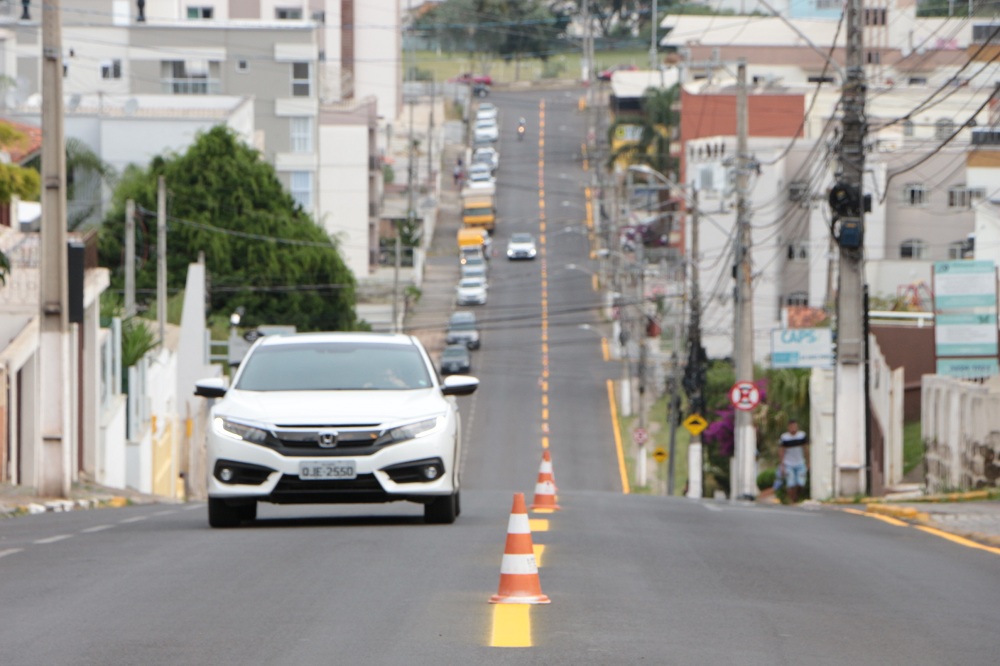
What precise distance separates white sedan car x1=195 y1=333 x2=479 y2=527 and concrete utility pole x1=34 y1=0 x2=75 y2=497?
27.6 feet

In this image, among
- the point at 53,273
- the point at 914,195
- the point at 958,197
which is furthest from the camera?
the point at 958,197

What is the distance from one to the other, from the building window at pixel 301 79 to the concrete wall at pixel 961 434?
6561 centimetres

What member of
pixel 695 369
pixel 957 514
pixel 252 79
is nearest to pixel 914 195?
pixel 695 369

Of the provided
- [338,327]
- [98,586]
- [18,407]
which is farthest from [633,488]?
[98,586]

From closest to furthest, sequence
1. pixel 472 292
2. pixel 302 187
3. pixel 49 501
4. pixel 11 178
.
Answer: pixel 11 178 → pixel 49 501 → pixel 472 292 → pixel 302 187

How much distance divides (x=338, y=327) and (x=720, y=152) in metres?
23.7

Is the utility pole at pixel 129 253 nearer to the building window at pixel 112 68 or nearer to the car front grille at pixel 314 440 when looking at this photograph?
the car front grille at pixel 314 440

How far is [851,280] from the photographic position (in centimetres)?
2909

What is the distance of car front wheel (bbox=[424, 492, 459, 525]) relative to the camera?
15555 millimetres

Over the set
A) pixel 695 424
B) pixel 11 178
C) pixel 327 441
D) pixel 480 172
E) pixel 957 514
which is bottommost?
pixel 695 424

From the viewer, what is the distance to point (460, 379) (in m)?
15.9

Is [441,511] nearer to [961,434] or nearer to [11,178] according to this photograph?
[11,178]

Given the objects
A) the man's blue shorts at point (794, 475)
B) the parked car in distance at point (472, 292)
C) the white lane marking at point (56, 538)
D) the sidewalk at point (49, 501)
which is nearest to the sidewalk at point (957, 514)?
the white lane marking at point (56, 538)

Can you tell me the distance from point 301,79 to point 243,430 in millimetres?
83476
